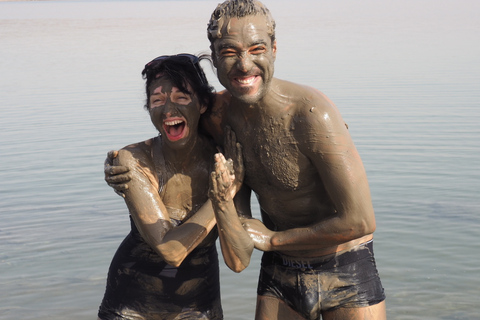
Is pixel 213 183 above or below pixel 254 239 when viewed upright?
above

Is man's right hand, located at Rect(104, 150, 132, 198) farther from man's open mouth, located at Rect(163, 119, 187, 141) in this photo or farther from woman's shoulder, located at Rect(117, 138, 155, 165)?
man's open mouth, located at Rect(163, 119, 187, 141)

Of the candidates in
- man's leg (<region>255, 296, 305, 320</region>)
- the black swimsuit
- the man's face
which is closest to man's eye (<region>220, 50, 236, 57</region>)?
the man's face

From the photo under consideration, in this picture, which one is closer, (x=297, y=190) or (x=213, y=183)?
(x=213, y=183)

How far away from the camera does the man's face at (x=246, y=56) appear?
3.95 metres

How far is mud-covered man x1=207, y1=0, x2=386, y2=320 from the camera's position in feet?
13.0

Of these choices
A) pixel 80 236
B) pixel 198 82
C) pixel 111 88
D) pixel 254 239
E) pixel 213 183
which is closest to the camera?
pixel 213 183

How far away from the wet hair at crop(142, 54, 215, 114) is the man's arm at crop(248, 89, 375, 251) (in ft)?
2.30

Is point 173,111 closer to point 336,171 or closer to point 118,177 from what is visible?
point 118,177

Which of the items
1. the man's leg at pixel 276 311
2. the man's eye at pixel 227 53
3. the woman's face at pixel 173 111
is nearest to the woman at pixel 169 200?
the woman's face at pixel 173 111

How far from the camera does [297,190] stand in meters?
4.25

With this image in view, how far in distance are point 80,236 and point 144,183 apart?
4.82 metres

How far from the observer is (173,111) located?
4348 mm

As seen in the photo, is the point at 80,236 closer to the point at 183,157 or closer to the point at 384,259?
the point at 384,259

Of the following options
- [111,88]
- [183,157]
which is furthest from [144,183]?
[111,88]
